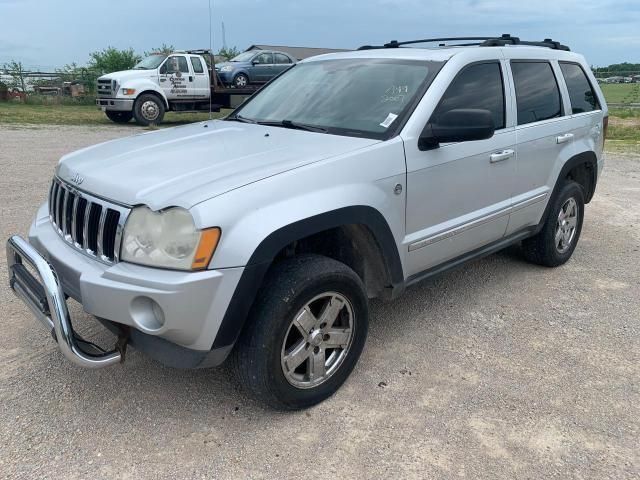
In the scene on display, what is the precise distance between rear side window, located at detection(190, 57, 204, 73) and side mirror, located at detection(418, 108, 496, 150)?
15809 millimetres

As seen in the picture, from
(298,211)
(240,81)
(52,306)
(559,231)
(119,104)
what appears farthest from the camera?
(240,81)

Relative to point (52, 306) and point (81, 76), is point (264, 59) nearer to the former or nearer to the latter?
point (81, 76)

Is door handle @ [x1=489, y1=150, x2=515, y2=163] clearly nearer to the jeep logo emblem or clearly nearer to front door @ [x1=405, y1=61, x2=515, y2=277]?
front door @ [x1=405, y1=61, x2=515, y2=277]

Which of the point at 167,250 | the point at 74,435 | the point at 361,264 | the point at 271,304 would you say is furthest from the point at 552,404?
the point at 74,435

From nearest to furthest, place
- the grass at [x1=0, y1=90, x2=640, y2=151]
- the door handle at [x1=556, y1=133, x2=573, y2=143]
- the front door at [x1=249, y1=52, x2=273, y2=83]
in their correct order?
1. the door handle at [x1=556, y1=133, x2=573, y2=143]
2. the grass at [x1=0, y1=90, x2=640, y2=151]
3. the front door at [x1=249, y1=52, x2=273, y2=83]

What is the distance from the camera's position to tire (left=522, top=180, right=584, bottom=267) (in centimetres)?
468

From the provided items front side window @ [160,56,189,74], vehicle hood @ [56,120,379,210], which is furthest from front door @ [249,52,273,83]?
vehicle hood @ [56,120,379,210]

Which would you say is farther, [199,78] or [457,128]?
[199,78]

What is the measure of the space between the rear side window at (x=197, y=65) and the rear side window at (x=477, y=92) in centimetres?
1524

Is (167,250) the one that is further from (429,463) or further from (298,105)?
(298,105)

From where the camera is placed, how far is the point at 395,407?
9.70 ft

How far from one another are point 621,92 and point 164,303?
3266 cm

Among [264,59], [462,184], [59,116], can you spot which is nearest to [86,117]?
[59,116]

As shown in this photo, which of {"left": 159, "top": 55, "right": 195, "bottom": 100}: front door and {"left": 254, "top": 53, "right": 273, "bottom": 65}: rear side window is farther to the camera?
{"left": 254, "top": 53, "right": 273, "bottom": 65}: rear side window
